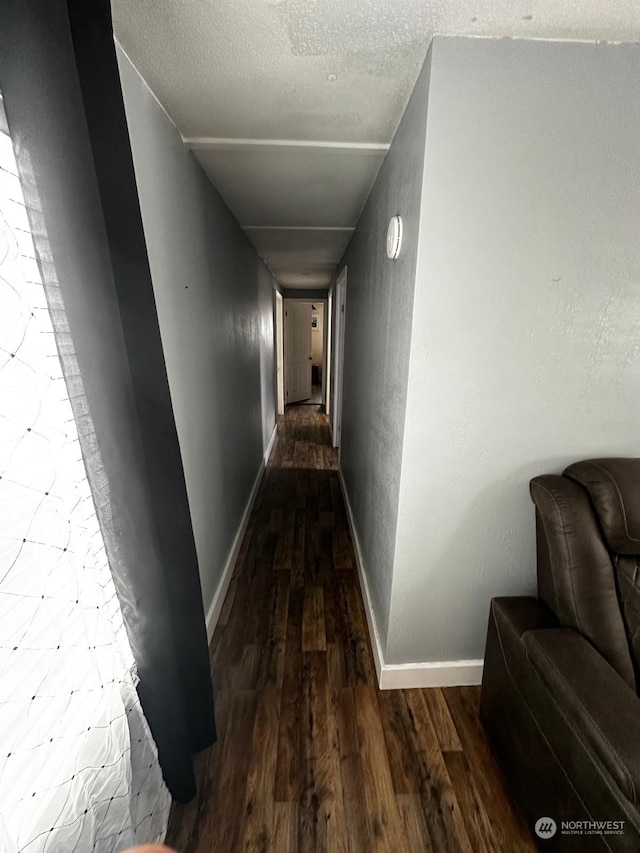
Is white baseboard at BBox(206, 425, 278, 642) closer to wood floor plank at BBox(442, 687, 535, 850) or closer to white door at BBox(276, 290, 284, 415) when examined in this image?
wood floor plank at BBox(442, 687, 535, 850)

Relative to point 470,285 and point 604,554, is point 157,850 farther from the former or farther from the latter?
point 470,285

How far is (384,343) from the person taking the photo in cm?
151

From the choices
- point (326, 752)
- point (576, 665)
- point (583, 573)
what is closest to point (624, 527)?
point (583, 573)

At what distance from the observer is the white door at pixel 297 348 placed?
20.8 feet

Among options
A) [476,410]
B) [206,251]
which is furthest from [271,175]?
[476,410]

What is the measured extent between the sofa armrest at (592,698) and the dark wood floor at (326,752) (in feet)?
1.83

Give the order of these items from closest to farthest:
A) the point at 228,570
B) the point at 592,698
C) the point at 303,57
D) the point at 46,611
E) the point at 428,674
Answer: the point at 46,611 → the point at 592,698 → the point at 303,57 → the point at 428,674 → the point at 228,570

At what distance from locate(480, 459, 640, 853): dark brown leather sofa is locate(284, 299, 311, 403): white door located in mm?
5649

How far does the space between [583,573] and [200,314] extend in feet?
5.63

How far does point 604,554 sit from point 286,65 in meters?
1.71

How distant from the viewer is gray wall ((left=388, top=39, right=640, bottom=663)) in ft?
3.20

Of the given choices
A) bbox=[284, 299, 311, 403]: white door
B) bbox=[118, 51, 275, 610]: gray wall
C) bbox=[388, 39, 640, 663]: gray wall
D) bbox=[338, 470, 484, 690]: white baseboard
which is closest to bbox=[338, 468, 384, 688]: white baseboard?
bbox=[338, 470, 484, 690]: white baseboard

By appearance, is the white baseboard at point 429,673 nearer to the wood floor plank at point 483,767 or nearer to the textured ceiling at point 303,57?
the wood floor plank at point 483,767

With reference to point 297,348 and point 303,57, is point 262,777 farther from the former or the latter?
point 297,348
